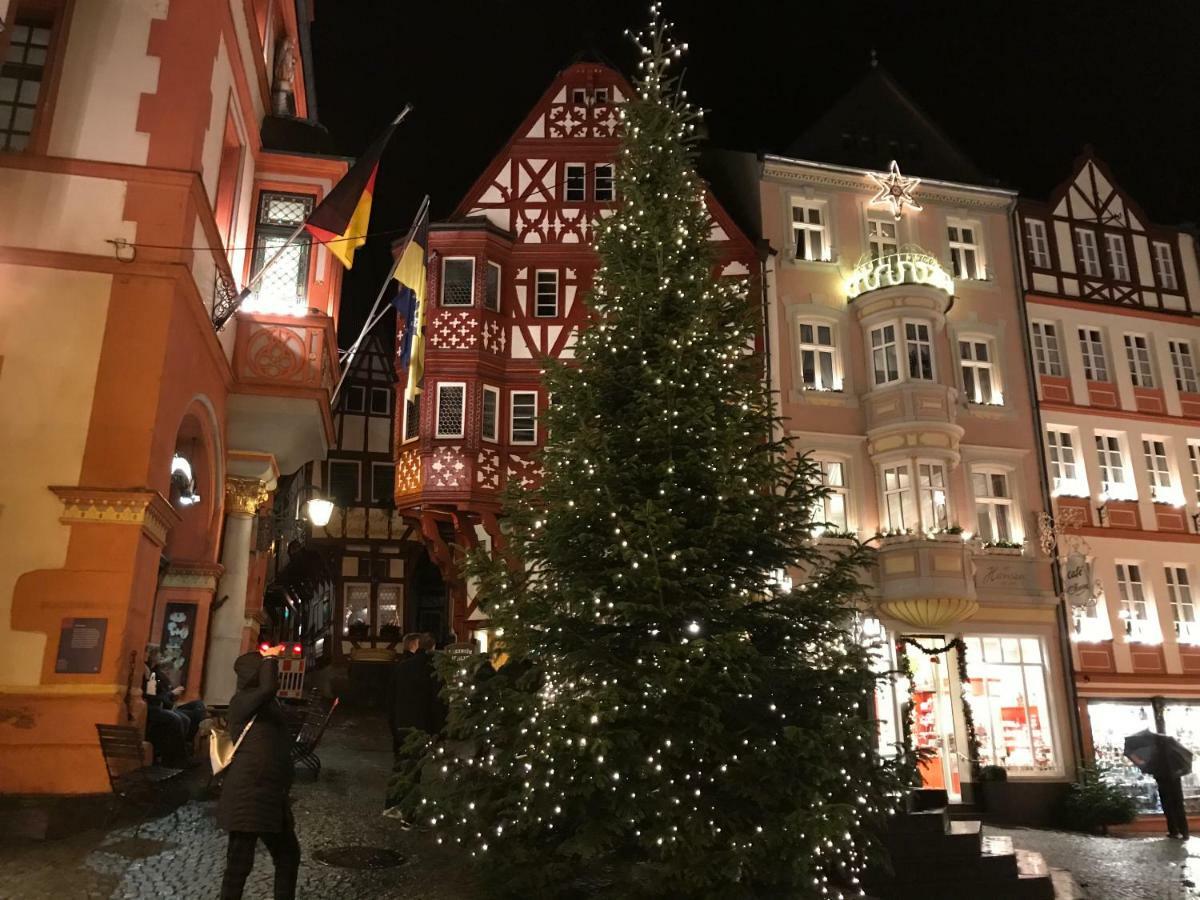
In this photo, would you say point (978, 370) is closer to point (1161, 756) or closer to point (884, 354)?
point (884, 354)

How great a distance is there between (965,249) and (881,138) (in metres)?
3.95

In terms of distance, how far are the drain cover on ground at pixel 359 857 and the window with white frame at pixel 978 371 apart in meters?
19.6

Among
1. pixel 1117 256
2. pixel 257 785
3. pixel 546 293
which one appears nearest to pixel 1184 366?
pixel 1117 256

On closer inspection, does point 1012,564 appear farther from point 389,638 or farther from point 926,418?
point 389,638

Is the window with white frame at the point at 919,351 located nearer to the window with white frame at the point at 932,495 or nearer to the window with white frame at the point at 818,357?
the window with white frame at the point at 818,357

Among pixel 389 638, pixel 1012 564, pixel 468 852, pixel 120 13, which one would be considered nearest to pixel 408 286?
pixel 120 13

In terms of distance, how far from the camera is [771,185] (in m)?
25.2

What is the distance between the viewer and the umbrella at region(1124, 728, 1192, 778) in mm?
17188

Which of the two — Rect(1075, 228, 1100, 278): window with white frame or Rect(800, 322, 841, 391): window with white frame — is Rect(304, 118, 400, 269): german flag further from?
Rect(1075, 228, 1100, 278): window with white frame

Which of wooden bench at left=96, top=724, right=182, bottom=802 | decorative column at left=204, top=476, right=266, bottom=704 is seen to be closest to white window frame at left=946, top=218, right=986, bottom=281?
decorative column at left=204, top=476, right=266, bottom=704

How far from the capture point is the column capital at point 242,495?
16.6 meters

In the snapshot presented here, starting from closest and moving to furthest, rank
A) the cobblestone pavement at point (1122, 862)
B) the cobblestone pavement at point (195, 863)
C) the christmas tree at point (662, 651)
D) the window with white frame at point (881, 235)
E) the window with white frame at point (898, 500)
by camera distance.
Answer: the cobblestone pavement at point (195, 863)
the christmas tree at point (662, 651)
the cobblestone pavement at point (1122, 862)
the window with white frame at point (898, 500)
the window with white frame at point (881, 235)

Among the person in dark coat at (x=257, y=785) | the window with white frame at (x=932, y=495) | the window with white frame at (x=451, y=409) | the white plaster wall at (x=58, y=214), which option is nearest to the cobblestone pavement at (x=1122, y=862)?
the window with white frame at (x=932, y=495)

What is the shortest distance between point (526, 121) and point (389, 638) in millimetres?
18229
